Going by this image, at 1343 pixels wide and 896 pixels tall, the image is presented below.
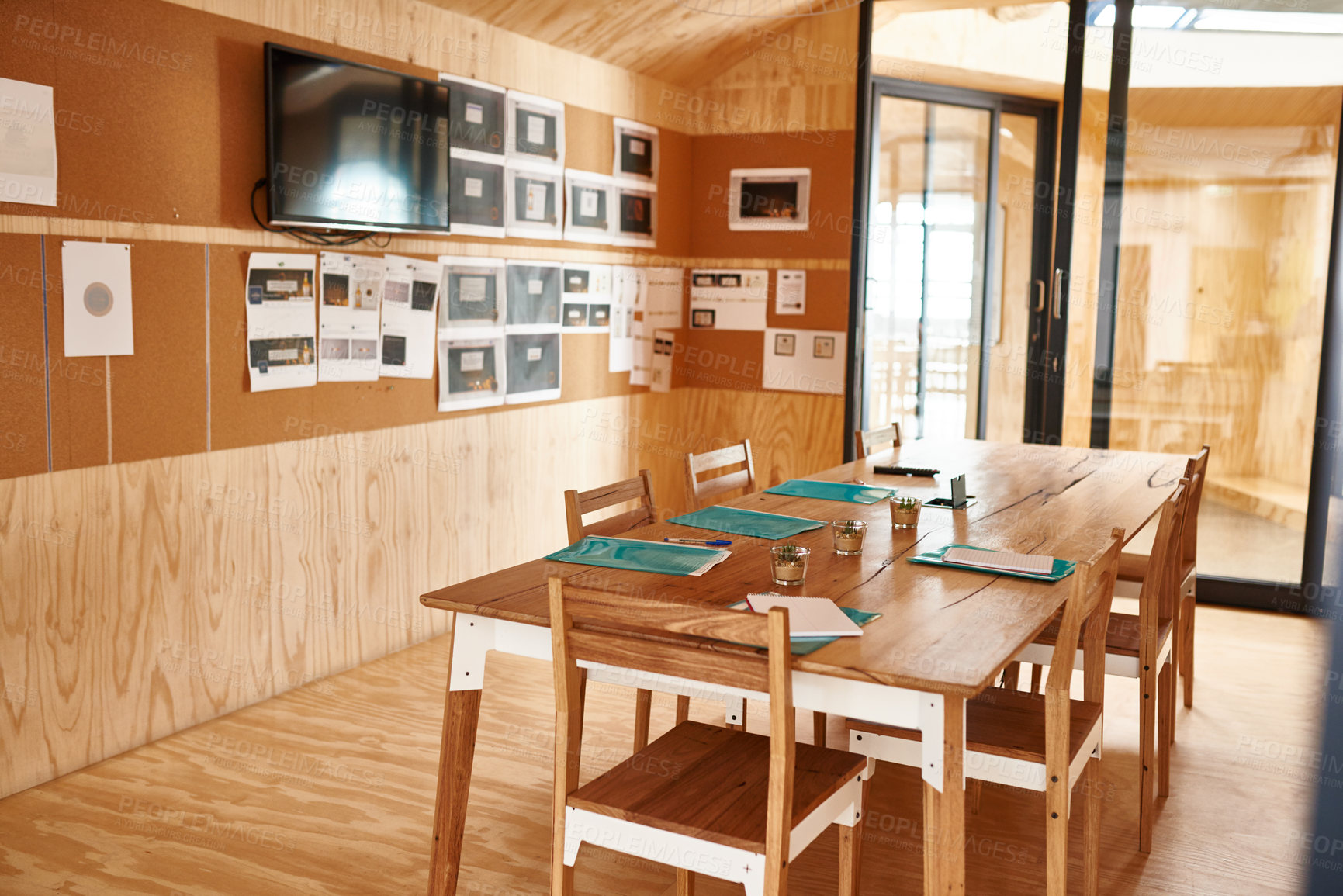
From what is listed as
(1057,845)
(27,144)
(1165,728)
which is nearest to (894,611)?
(1057,845)

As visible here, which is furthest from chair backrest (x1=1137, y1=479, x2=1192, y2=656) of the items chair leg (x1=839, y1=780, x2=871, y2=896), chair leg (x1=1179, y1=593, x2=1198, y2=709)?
chair leg (x1=839, y1=780, x2=871, y2=896)

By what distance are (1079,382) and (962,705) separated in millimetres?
3651

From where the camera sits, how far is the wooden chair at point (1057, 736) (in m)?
1.98

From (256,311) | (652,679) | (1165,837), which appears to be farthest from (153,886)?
(1165,837)

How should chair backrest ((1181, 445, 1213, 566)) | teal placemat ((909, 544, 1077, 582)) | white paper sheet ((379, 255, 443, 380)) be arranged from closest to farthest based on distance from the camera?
teal placemat ((909, 544, 1077, 582)), chair backrest ((1181, 445, 1213, 566)), white paper sheet ((379, 255, 443, 380))

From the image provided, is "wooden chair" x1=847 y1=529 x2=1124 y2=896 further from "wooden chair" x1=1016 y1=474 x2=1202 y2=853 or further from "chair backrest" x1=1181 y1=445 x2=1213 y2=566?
"chair backrest" x1=1181 y1=445 x2=1213 y2=566

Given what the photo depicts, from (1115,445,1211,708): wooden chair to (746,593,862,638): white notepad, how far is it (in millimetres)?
1616

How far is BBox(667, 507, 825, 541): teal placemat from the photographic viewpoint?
2.56 meters

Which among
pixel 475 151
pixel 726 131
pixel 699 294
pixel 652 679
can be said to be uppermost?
pixel 726 131

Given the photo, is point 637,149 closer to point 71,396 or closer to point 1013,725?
point 71,396

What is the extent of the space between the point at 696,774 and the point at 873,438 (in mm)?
2229

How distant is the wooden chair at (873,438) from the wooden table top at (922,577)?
300mm

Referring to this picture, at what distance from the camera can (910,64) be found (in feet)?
16.7

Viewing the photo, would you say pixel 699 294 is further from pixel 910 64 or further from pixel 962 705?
pixel 962 705
